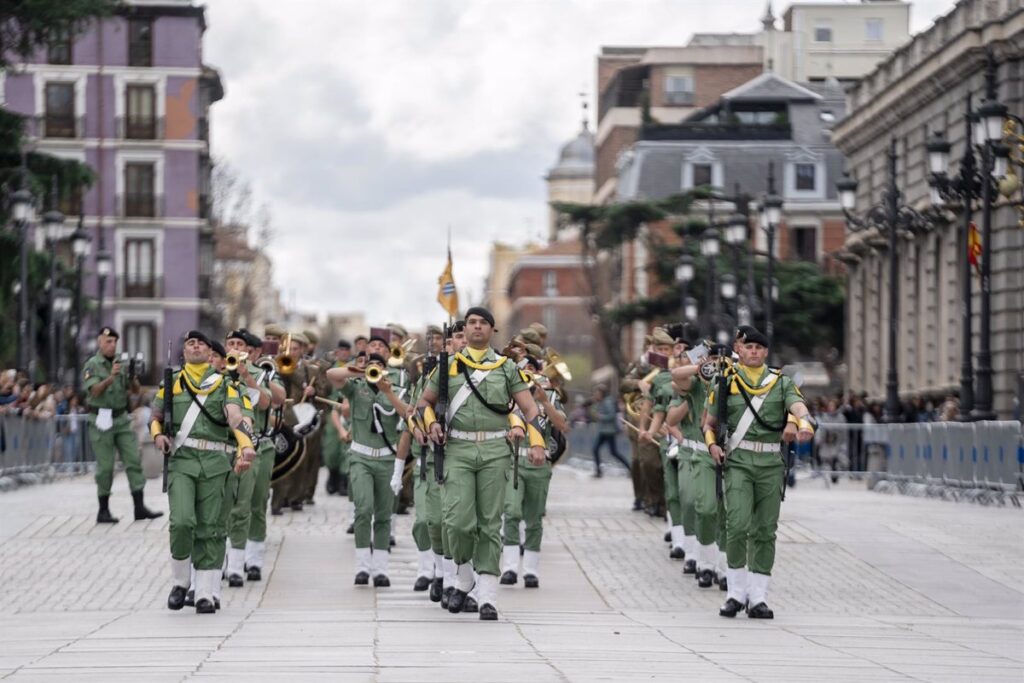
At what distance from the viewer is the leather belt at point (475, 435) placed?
15.7m

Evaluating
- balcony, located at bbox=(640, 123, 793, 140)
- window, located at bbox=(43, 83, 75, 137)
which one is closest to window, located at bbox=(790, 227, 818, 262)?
balcony, located at bbox=(640, 123, 793, 140)

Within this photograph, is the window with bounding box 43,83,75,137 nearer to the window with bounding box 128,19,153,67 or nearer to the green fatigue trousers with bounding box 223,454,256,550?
the window with bounding box 128,19,153,67

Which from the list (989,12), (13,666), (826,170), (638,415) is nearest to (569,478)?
(989,12)

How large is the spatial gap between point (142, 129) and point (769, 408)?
70.5 m

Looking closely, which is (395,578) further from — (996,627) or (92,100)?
(92,100)

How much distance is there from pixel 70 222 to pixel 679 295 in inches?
893

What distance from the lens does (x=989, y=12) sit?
→ 49750 millimetres

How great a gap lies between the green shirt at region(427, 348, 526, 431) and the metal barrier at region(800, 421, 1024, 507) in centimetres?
1406

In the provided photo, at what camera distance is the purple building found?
84125 mm

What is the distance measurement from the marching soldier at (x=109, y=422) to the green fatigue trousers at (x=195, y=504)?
7183mm

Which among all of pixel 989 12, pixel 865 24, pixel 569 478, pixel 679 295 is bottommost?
pixel 569 478

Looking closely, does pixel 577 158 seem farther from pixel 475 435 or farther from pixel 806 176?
pixel 475 435

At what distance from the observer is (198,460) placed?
16.3m

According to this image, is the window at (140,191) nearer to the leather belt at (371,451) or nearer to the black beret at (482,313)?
the leather belt at (371,451)
